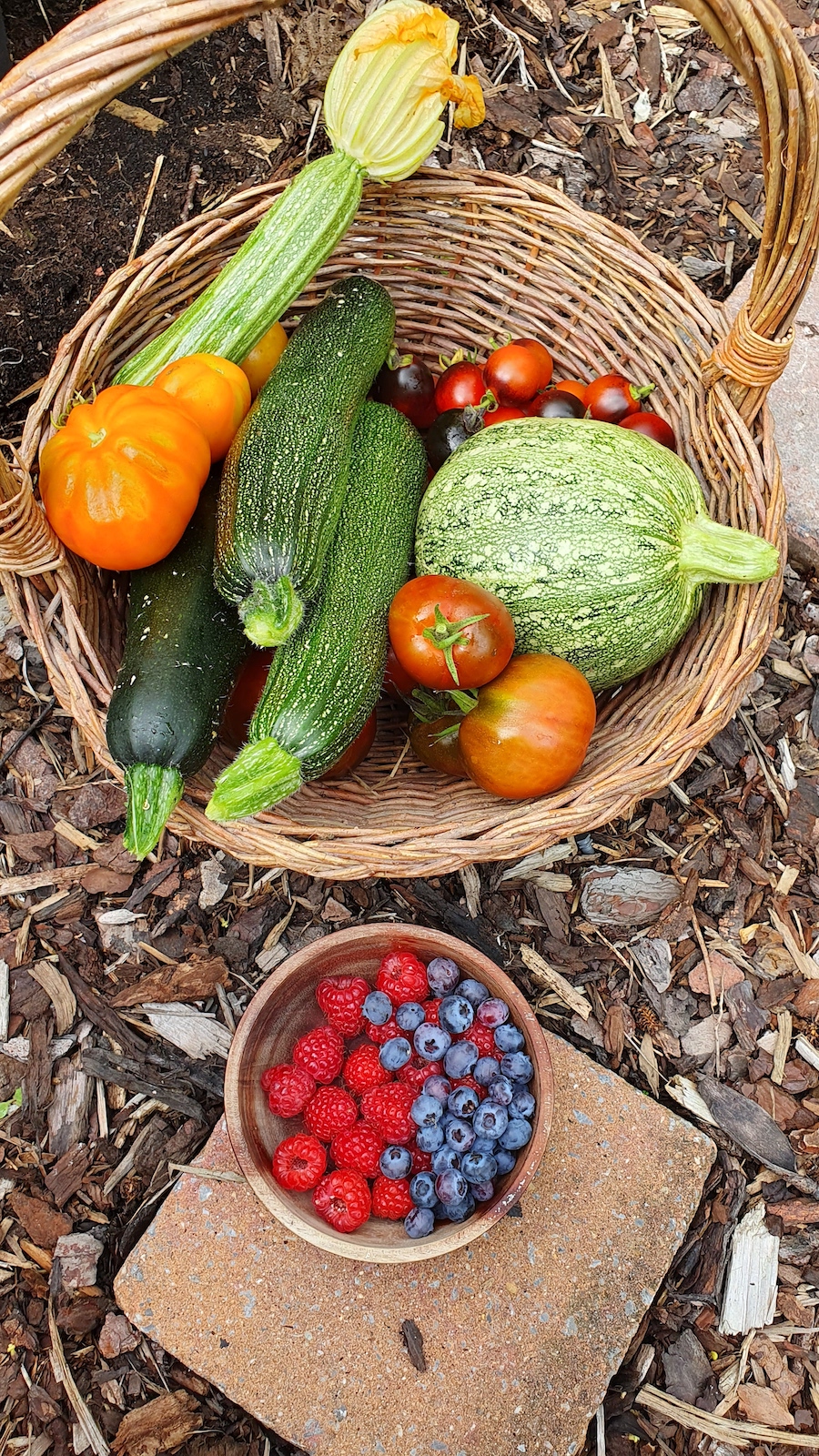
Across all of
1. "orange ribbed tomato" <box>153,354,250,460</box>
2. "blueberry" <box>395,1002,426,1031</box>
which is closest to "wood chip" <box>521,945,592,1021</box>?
"blueberry" <box>395,1002,426,1031</box>

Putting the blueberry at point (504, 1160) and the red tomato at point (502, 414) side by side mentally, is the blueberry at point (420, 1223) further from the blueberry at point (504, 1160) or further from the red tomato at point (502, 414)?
the red tomato at point (502, 414)

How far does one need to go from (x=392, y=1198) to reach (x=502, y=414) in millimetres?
1552

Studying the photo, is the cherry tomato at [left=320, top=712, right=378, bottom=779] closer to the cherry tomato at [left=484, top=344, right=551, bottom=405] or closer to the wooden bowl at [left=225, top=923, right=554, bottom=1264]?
the wooden bowl at [left=225, top=923, right=554, bottom=1264]

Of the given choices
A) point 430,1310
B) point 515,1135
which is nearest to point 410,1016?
point 515,1135

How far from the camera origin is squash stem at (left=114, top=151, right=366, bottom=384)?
1839 millimetres

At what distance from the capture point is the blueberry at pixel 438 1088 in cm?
176

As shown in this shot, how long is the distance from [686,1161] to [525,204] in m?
2.02

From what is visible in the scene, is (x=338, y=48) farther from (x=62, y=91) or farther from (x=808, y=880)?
(x=808, y=880)

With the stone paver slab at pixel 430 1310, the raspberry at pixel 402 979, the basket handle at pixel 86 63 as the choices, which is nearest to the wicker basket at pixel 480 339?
the basket handle at pixel 86 63

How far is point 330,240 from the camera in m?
1.88

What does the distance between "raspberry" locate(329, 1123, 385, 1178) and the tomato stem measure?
0.89 m

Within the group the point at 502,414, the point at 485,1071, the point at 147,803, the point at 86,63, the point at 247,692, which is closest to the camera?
the point at 86,63

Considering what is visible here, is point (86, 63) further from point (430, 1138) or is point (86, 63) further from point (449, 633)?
point (430, 1138)

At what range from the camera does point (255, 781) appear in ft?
4.91
